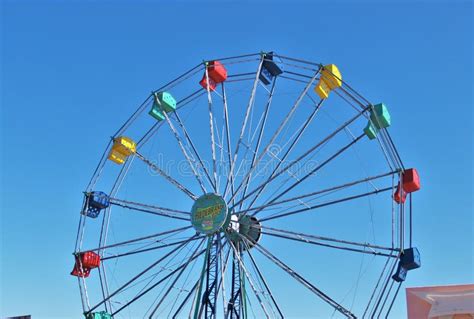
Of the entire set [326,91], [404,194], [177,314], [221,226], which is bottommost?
[177,314]

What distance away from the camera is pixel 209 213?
70.0 ft

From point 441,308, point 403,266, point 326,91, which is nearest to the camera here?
point 441,308

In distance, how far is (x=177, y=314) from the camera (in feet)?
70.7

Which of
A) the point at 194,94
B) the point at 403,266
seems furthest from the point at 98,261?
the point at 403,266

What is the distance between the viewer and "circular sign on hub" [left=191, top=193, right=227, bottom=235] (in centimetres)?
2100

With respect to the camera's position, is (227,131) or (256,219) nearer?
(256,219)

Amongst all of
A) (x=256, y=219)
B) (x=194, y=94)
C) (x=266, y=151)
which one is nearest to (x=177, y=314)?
(x=256, y=219)

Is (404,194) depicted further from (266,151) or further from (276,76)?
(276,76)

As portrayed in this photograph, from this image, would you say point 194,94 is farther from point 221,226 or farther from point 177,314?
point 177,314

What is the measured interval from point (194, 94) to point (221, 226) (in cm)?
662

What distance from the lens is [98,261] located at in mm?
24016

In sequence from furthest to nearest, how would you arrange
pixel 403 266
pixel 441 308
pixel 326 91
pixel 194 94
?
pixel 194 94 → pixel 326 91 → pixel 403 266 → pixel 441 308

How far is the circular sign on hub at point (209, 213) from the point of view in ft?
68.9

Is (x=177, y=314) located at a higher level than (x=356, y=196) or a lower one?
lower
